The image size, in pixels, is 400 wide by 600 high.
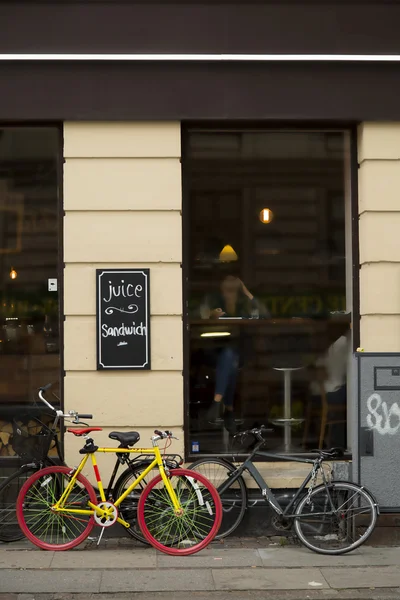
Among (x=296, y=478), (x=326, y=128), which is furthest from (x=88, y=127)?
(x=296, y=478)

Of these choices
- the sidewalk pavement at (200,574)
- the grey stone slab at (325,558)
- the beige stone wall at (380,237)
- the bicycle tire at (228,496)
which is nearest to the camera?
the sidewalk pavement at (200,574)

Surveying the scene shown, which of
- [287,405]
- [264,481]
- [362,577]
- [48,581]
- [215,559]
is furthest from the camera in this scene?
[287,405]

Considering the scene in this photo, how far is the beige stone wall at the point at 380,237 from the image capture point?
8.66 metres

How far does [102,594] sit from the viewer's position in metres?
6.78

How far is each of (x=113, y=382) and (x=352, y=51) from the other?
3.72m

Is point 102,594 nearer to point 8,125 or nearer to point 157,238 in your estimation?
point 157,238

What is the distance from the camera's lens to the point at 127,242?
862cm

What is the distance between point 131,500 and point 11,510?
3.59ft

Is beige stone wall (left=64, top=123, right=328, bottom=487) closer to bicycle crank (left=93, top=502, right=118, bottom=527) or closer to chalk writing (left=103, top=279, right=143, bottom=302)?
chalk writing (left=103, top=279, right=143, bottom=302)

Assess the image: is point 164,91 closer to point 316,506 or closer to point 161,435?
point 161,435

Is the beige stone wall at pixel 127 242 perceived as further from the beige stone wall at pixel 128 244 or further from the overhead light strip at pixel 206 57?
the overhead light strip at pixel 206 57

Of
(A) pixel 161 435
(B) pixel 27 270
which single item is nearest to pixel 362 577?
(A) pixel 161 435

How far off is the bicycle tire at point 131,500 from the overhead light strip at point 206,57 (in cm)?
359

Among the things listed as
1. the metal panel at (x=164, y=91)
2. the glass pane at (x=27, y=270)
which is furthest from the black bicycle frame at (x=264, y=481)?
the metal panel at (x=164, y=91)
